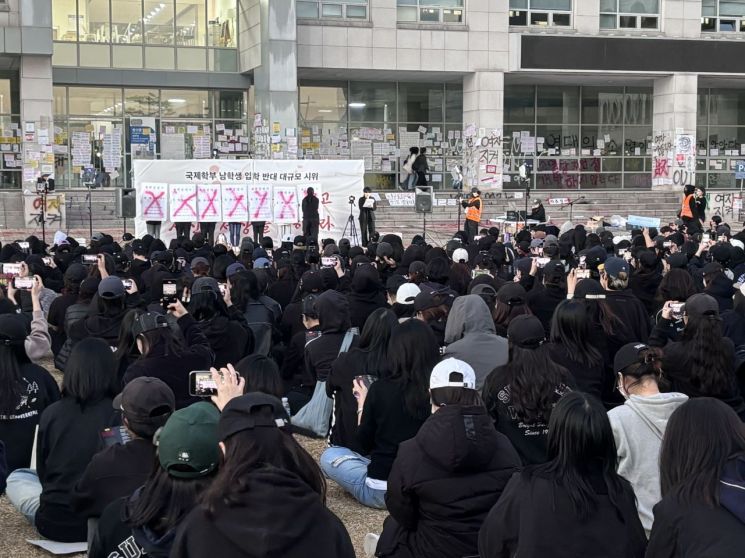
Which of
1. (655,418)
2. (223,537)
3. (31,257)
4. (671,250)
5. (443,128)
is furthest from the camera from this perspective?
(443,128)

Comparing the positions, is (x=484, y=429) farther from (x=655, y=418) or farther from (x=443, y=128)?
(x=443, y=128)

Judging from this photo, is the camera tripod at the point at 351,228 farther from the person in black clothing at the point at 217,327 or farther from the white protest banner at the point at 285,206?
the person in black clothing at the point at 217,327

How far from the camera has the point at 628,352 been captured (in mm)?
6062

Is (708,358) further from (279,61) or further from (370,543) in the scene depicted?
(279,61)

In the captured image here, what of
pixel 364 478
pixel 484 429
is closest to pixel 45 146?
pixel 364 478

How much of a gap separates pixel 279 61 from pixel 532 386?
2898cm

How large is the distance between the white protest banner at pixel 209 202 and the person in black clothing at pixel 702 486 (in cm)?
2216

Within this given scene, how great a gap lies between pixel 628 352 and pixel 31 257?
9.50 meters

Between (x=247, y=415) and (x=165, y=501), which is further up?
(x=247, y=415)

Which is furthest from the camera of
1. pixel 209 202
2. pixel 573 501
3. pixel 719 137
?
pixel 719 137


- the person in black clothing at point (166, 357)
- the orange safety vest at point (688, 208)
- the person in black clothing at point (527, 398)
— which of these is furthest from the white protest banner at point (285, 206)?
the person in black clothing at point (527, 398)

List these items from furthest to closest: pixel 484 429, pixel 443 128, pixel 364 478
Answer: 1. pixel 443 128
2. pixel 364 478
3. pixel 484 429

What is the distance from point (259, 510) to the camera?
3.54 meters

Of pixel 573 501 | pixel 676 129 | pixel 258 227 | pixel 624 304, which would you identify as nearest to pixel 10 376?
pixel 573 501
